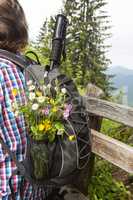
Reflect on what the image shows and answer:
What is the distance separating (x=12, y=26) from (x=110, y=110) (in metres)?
1.37

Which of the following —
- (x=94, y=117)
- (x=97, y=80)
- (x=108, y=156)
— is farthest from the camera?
(x=97, y=80)

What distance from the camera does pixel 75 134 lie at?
2.38 m

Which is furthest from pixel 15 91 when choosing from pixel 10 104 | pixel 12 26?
pixel 12 26

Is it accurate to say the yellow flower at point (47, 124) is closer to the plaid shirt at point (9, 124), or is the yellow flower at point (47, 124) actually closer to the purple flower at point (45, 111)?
the purple flower at point (45, 111)

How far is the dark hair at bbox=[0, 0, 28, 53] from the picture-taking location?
239 centimetres

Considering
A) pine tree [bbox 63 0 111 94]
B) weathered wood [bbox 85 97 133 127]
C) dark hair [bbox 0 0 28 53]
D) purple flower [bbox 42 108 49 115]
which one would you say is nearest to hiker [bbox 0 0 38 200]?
dark hair [bbox 0 0 28 53]

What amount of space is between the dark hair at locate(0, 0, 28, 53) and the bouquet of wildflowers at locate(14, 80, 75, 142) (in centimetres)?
29

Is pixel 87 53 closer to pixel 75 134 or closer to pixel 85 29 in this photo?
pixel 85 29

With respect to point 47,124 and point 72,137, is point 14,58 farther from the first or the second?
point 72,137

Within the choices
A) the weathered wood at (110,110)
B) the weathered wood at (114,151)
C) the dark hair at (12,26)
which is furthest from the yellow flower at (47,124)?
the weathered wood at (110,110)

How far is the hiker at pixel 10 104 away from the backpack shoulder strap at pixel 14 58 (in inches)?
0.9

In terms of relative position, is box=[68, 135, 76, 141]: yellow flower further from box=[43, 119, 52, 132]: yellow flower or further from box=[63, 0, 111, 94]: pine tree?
box=[63, 0, 111, 94]: pine tree

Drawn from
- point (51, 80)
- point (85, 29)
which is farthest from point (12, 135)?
point (85, 29)

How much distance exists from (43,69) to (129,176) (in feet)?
12.2
